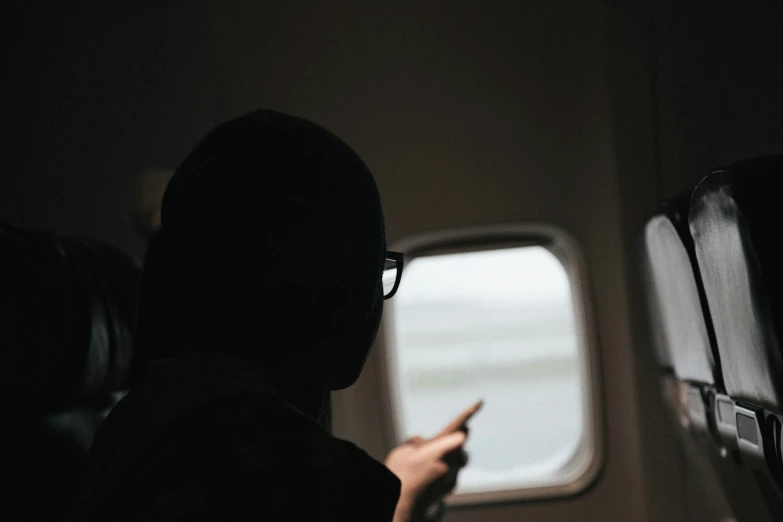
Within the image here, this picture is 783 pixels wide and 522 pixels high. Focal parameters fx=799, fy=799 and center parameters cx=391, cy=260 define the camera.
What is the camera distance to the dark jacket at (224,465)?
70 centimetres

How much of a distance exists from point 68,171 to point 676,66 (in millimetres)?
2071

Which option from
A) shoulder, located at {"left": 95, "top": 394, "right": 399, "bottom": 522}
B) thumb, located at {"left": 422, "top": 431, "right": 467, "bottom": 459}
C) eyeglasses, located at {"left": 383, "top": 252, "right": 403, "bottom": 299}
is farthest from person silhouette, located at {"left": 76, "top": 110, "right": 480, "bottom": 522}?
thumb, located at {"left": 422, "top": 431, "right": 467, "bottom": 459}

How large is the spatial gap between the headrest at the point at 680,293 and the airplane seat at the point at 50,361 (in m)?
1.11

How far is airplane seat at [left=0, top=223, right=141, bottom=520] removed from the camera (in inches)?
41.8

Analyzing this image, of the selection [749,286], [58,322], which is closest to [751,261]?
[749,286]

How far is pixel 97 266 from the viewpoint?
151 centimetres

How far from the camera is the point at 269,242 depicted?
845 mm

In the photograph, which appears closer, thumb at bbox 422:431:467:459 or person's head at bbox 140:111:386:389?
person's head at bbox 140:111:386:389

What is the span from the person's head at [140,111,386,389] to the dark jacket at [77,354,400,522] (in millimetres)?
85

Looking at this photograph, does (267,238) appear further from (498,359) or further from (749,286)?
(498,359)

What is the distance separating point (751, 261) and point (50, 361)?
1.02m

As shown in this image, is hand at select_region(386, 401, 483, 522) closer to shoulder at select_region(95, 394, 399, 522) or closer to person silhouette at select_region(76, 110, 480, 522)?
person silhouette at select_region(76, 110, 480, 522)

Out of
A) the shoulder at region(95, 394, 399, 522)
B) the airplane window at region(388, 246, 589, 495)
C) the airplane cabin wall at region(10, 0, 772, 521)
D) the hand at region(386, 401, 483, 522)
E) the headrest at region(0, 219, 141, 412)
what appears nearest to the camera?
the shoulder at region(95, 394, 399, 522)

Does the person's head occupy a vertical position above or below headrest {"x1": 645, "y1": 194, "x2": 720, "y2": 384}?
above
